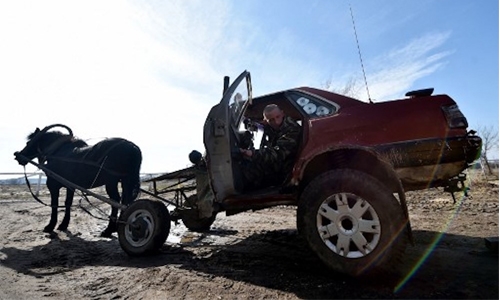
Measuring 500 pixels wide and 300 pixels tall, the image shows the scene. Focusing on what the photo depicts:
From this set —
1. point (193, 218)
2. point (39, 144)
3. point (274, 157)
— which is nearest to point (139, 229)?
point (193, 218)

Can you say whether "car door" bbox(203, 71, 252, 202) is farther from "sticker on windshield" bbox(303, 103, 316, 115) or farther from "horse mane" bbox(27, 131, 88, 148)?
"horse mane" bbox(27, 131, 88, 148)

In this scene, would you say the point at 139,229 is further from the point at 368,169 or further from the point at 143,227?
the point at 368,169

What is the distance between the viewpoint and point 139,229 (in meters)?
4.23

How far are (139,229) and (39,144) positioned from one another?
464 centimetres

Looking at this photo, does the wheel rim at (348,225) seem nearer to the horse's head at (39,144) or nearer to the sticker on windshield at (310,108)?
the sticker on windshield at (310,108)

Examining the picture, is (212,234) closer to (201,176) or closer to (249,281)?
(201,176)

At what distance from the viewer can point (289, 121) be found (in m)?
3.89

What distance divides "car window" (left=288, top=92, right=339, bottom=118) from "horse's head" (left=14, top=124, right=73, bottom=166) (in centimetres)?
579

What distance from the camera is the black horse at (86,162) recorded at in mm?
6191

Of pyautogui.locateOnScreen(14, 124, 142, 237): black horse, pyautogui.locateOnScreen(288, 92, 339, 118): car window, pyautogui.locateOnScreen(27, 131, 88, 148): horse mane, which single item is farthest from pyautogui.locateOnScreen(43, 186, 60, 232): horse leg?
pyautogui.locateOnScreen(288, 92, 339, 118): car window

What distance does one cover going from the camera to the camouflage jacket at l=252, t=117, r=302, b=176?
3684 mm

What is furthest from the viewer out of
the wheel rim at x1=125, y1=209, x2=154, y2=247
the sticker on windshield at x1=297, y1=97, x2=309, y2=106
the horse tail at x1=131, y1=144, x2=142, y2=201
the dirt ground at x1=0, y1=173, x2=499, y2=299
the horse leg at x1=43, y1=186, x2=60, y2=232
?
the horse leg at x1=43, y1=186, x2=60, y2=232

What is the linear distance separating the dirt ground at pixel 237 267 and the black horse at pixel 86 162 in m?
0.95

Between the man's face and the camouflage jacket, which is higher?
the man's face
